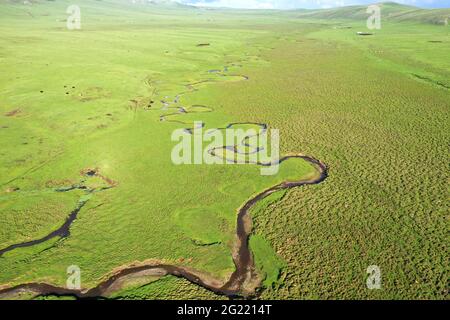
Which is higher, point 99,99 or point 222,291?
point 99,99

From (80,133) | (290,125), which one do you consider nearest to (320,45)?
(290,125)

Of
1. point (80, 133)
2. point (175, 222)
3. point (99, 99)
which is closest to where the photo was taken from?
point (175, 222)

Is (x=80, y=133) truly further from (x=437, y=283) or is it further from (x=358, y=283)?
(x=437, y=283)

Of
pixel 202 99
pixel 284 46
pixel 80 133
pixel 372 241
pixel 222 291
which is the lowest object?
pixel 222 291

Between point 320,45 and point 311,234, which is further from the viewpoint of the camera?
point 320,45

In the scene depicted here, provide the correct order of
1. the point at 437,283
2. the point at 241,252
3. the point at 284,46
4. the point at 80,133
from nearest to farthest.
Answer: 1. the point at 437,283
2. the point at 241,252
3. the point at 80,133
4. the point at 284,46

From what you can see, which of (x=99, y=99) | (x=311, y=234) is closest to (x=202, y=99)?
(x=99, y=99)
